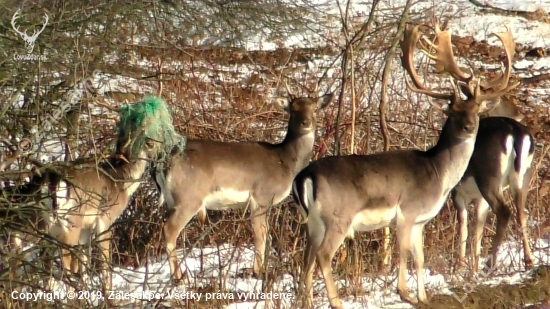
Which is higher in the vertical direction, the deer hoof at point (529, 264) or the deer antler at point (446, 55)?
the deer antler at point (446, 55)

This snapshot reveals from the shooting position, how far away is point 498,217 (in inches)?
375

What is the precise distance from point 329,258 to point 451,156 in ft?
5.27

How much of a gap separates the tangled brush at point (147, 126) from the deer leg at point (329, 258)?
5.93 feet

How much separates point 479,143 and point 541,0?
54.6 feet

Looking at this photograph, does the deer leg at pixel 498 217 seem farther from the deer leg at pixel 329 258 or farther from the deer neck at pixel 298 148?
the deer leg at pixel 329 258

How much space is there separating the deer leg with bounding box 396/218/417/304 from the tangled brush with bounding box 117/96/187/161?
2.24 meters

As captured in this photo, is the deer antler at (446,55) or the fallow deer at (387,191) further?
the deer antler at (446,55)

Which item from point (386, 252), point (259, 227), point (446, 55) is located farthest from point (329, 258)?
point (446, 55)

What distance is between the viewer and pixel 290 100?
1012cm

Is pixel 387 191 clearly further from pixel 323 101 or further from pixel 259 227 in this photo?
pixel 323 101

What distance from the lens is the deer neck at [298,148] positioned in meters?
9.95

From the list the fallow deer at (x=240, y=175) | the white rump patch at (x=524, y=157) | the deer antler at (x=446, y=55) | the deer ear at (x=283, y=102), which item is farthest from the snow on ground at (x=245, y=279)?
the deer antler at (x=446, y=55)

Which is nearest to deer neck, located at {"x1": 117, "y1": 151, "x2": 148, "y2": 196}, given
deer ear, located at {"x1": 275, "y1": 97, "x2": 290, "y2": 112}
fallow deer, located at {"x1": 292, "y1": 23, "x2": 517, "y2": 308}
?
deer ear, located at {"x1": 275, "y1": 97, "x2": 290, "y2": 112}

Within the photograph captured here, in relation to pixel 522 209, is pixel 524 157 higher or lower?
higher
